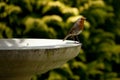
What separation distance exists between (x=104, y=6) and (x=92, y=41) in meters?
0.60

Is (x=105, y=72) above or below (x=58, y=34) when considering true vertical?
below

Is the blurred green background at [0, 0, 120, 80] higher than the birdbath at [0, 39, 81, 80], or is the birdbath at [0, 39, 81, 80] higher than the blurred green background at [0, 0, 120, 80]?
the birdbath at [0, 39, 81, 80]

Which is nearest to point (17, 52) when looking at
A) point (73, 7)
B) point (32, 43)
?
point (32, 43)

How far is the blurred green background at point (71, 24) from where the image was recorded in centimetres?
552

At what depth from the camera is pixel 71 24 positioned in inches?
221

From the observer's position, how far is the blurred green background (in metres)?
5.52

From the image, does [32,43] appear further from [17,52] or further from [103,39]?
[103,39]

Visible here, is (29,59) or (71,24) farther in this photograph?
(71,24)

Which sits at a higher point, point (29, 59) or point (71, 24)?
point (29, 59)

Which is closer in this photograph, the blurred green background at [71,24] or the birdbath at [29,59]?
the birdbath at [29,59]

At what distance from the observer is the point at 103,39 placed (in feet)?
20.0

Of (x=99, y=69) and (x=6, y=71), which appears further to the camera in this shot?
(x=99, y=69)

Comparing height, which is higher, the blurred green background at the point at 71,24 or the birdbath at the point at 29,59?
the birdbath at the point at 29,59

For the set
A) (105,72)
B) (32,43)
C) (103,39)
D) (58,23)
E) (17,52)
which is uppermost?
(17,52)
